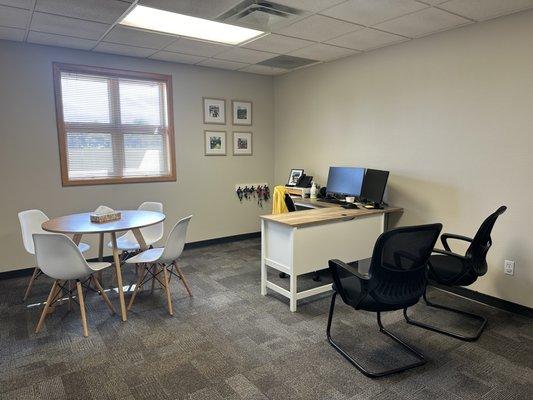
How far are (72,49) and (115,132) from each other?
1007mm

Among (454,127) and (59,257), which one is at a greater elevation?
(454,127)

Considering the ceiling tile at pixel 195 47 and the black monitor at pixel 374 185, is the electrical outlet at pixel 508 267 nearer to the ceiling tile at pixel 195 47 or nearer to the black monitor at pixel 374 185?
the black monitor at pixel 374 185

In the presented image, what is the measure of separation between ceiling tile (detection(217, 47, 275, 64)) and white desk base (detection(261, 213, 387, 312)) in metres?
2.10

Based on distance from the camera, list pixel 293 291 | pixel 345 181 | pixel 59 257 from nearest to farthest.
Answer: pixel 59 257, pixel 293 291, pixel 345 181

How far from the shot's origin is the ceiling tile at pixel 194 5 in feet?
9.04

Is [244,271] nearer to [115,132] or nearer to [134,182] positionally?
[134,182]

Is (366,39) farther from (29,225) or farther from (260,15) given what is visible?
(29,225)

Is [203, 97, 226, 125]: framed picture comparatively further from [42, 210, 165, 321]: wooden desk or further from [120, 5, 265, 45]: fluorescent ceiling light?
[42, 210, 165, 321]: wooden desk

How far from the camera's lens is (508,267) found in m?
3.15

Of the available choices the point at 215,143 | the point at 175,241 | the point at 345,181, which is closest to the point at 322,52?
the point at 345,181

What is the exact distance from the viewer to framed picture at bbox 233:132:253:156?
549 centimetres

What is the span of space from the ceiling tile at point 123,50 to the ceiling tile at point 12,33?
70 centimetres

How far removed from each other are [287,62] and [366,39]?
1275 millimetres

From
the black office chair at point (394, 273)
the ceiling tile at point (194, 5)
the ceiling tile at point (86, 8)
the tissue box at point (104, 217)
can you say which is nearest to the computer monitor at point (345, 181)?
the black office chair at point (394, 273)
